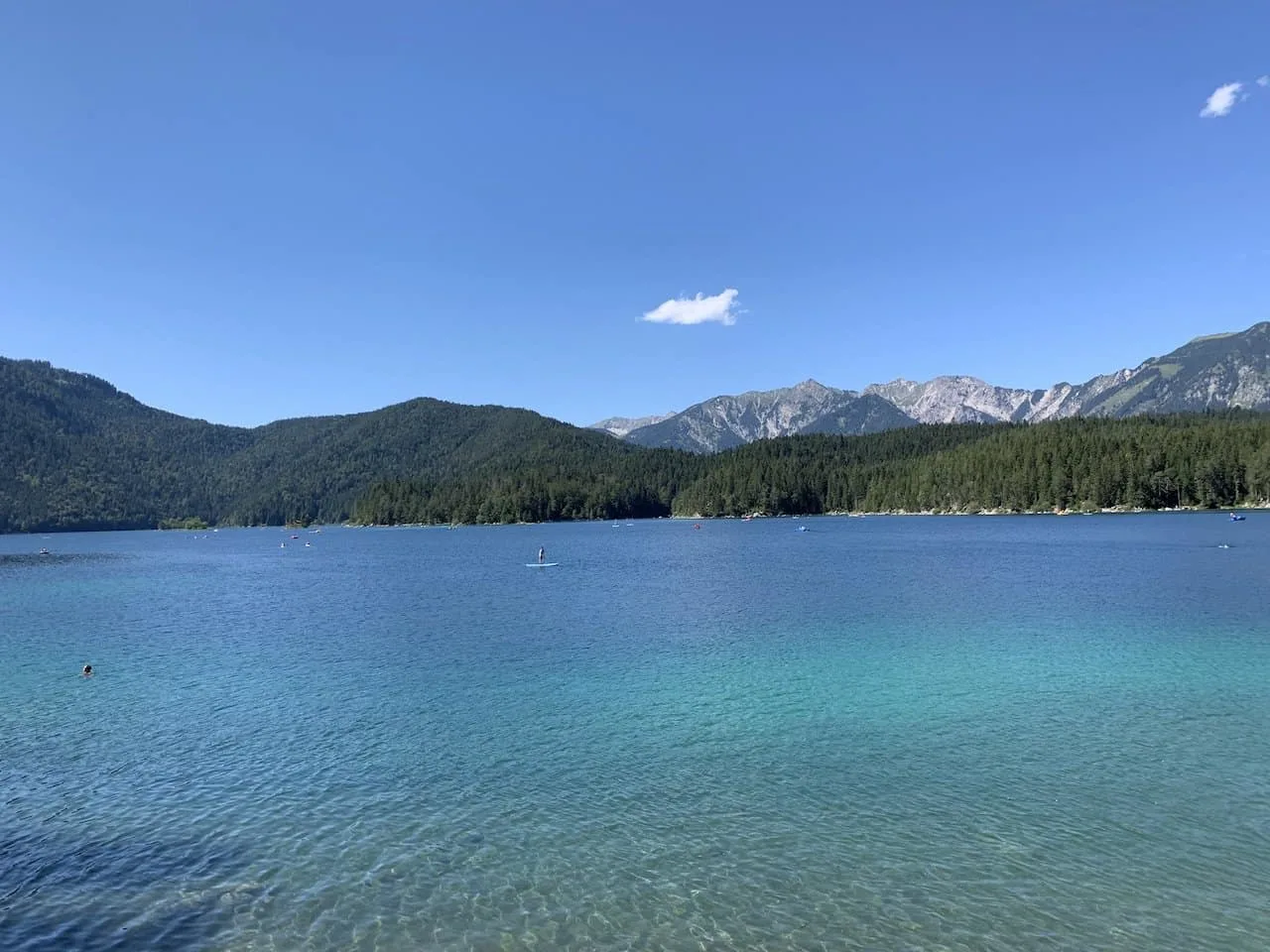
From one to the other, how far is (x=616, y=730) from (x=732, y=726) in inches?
144

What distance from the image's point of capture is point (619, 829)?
1730cm

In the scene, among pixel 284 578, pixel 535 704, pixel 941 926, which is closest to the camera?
pixel 941 926

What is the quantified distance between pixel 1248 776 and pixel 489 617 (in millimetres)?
40775

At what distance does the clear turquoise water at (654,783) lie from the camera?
44.5ft

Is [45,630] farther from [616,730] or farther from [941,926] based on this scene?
[941,926]

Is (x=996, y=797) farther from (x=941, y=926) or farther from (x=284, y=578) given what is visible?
(x=284, y=578)

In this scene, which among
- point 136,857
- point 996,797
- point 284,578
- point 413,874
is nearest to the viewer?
point 413,874

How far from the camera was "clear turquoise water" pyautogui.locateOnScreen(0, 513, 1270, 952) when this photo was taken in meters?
13.6

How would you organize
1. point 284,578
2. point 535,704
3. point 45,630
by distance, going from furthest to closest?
1. point 284,578
2. point 45,630
3. point 535,704

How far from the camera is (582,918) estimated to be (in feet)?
44.6

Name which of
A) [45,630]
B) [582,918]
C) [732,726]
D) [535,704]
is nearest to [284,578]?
[45,630]

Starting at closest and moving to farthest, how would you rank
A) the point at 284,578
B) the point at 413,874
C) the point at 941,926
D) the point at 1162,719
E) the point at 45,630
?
1. the point at 941,926
2. the point at 413,874
3. the point at 1162,719
4. the point at 45,630
5. the point at 284,578

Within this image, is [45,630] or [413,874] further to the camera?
[45,630]

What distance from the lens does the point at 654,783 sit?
65.8ft
